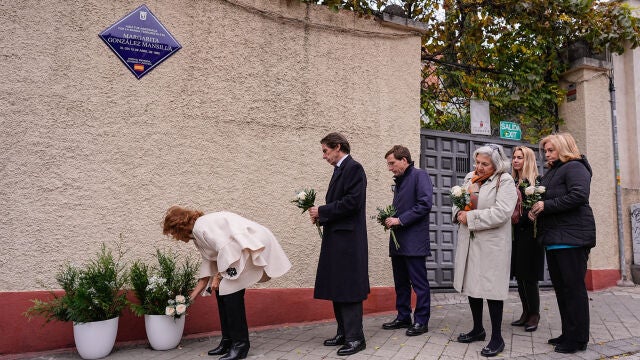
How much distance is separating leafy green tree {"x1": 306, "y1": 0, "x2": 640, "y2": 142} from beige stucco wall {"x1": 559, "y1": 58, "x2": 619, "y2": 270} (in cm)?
28

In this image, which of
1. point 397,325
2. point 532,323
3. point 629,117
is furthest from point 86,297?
point 629,117

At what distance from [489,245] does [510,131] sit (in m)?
4.06

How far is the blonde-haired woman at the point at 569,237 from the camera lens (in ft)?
12.8

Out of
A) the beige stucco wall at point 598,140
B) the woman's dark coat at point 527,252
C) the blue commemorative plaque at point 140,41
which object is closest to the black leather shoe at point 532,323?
the woman's dark coat at point 527,252

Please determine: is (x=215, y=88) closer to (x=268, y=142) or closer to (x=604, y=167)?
(x=268, y=142)

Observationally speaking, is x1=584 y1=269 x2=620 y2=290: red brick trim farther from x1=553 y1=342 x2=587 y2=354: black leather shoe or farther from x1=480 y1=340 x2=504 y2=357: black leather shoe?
x1=480 y1=340 x2=504 y2=357: black leather shoe

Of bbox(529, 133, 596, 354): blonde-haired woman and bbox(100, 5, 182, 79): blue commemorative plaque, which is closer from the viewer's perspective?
bbox(529, 133, 596, 354): blonde-haired woman

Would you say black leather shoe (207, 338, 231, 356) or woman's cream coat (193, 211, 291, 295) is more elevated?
woman's cream coat (193, 211, 291, 295)

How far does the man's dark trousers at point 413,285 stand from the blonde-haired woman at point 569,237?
1164mm

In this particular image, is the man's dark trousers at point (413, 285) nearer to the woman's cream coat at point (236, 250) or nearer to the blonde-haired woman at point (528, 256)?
the blonde-haired woman at point (528, 256)

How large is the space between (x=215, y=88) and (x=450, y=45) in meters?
4.10

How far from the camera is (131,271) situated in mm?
4395

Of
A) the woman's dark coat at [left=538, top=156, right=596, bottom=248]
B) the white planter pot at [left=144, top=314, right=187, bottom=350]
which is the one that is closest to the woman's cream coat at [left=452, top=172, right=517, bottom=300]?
the woman's dark coat at [left=538, top=156, right=596, bottom=248]

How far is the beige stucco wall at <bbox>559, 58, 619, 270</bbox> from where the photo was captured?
7.38m
